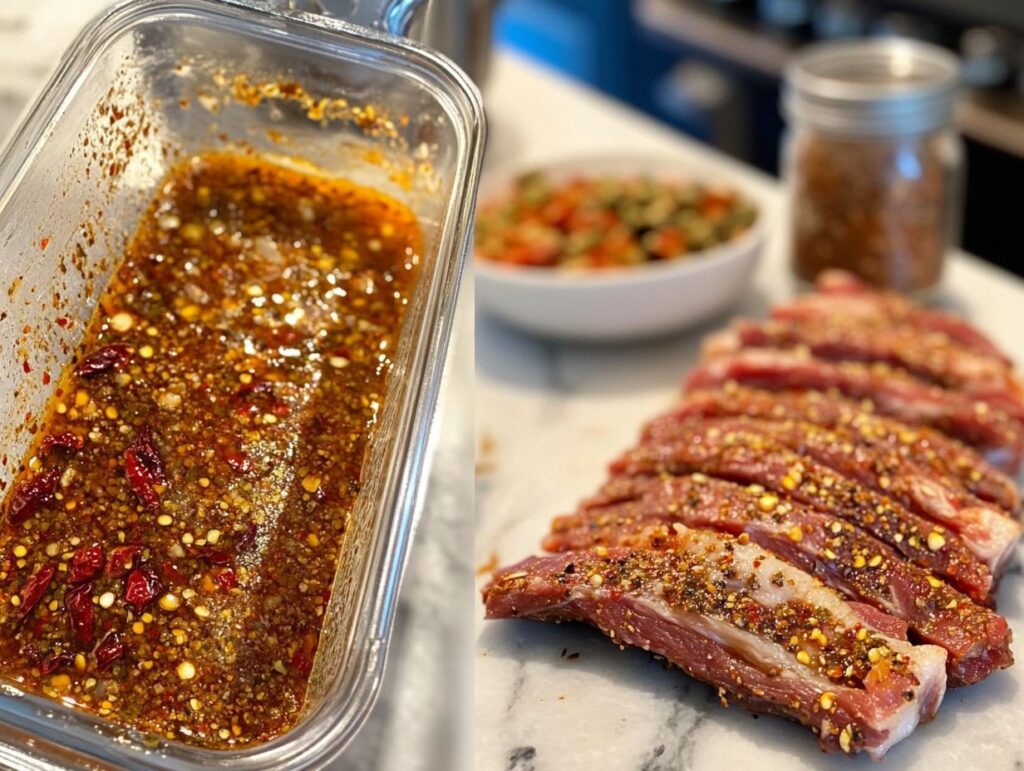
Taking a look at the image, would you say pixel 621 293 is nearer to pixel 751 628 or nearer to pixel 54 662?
pixel 751 628

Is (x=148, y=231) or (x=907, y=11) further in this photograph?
(x=907, y=11)

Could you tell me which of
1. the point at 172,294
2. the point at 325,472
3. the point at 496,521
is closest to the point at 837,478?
the point at 496,521

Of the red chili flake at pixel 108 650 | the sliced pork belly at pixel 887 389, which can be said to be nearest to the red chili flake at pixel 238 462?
the red chili flake at pixel 108 650

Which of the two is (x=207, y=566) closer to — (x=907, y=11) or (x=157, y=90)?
(x=157, y=90)

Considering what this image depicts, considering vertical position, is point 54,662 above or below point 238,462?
below

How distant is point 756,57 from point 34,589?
4480mm

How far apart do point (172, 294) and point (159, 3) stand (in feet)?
1.73

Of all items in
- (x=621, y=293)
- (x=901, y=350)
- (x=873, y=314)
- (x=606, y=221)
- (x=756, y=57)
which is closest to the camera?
(x=901, y=350)

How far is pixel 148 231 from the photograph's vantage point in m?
2.07

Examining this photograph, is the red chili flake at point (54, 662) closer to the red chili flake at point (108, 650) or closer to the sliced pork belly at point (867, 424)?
the red chili flake at point (108, 650)

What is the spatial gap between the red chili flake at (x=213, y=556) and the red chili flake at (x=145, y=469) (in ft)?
0.34

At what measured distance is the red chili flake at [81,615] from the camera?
1.64 meters

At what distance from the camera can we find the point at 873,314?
2711 millimetres

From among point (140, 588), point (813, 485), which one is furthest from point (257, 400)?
point (813, 485)
